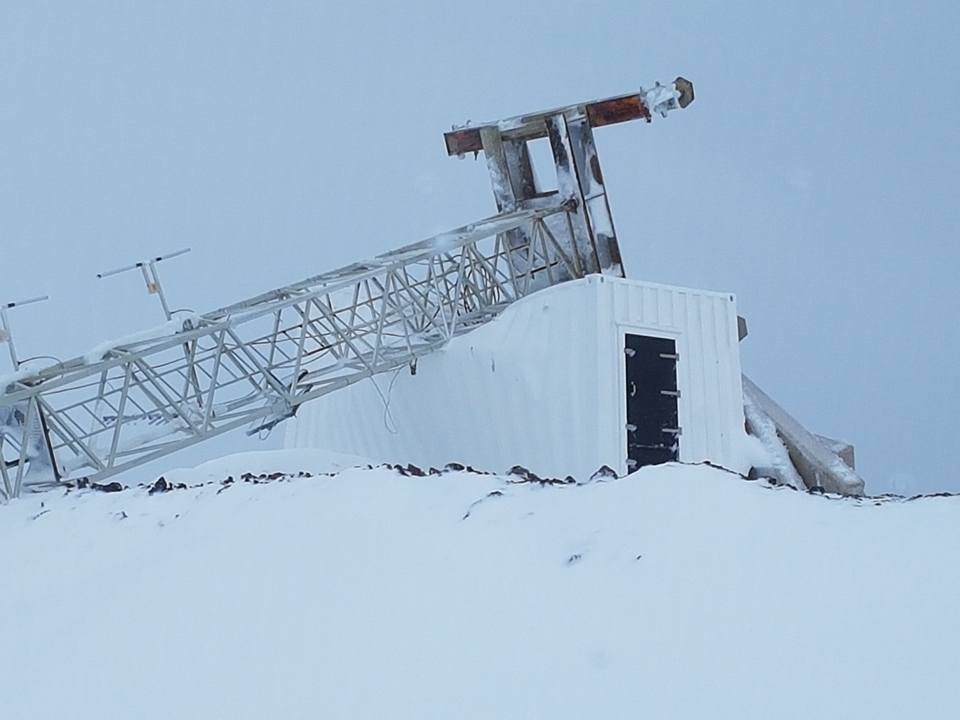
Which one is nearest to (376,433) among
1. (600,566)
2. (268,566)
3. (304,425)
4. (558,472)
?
(304,425)

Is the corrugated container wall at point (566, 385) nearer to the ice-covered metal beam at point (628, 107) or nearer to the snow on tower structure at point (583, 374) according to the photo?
the snow on tower structure at point (583, 374)

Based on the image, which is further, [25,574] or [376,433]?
[376,433]

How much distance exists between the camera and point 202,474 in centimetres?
1551

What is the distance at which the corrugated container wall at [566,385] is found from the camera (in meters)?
15.0

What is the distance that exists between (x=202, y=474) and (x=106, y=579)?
7.21 metres

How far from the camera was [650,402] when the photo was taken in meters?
15.4

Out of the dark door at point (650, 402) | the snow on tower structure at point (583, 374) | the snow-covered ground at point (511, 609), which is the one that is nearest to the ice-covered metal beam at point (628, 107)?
the snow on tower structure at point (583, 374)

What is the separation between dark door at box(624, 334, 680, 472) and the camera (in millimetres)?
15172

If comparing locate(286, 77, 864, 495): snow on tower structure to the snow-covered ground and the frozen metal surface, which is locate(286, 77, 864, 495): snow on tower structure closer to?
the frozen metal surface

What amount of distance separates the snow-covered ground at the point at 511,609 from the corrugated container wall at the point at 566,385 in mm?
6464

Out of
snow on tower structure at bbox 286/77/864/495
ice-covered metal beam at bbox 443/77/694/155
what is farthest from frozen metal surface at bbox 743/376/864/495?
ice-covered metal beam at bbox 443/77/694/155

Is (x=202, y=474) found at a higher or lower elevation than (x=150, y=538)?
lower

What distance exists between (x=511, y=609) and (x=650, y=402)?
9261 millimetres

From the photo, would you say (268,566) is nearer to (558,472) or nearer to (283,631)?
(283,631)
